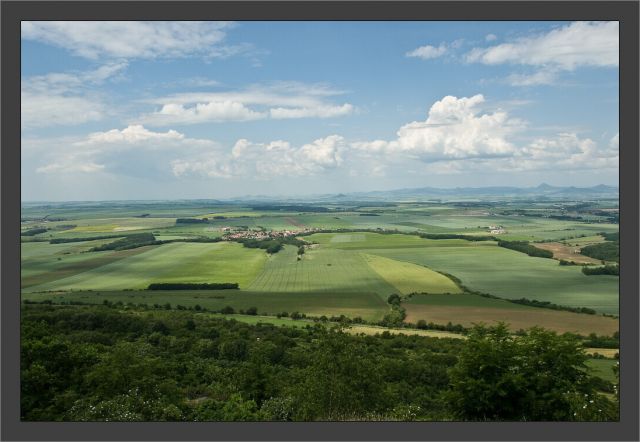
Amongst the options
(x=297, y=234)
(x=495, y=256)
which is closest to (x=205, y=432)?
(x=495, y=256)

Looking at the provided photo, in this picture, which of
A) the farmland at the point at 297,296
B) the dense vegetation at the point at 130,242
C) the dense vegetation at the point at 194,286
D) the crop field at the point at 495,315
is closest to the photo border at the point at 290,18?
the farmland at the point at 297,296

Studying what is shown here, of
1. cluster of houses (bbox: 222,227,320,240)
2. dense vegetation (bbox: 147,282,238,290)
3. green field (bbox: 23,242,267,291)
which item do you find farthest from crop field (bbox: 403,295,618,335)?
cluster of houses (bbox: 222,227,320,240)

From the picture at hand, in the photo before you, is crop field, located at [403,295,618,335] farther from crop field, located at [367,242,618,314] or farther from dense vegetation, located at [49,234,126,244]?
dense vegetation, located at [49,234,126,244]

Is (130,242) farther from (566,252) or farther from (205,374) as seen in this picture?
(566,252)

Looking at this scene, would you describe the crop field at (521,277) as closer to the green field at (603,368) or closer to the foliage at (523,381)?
the green field at (603,368)

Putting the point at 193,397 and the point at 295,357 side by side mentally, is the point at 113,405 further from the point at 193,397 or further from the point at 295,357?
the point at 295,357

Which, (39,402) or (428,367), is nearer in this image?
(39,402)
